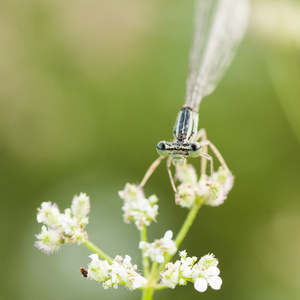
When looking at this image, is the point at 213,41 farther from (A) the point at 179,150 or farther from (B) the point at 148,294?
(B) the point at 148,294

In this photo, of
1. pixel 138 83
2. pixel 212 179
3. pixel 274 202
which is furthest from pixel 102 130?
pixel 212 179

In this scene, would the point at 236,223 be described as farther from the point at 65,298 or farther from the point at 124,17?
the point at 124,17

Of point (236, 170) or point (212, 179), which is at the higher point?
point (236, 170)

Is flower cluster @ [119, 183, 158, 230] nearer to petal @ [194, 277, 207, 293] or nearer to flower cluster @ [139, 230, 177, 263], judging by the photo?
flower cluster @ [139, 230, 177, 263]

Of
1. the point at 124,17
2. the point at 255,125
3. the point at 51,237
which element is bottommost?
the point at 51,237

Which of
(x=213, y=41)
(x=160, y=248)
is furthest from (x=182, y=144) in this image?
(x=213, y=41)

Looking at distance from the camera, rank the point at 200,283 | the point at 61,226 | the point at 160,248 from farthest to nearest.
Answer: the point at 61,226, the point at 160,248, the point at 200,283
